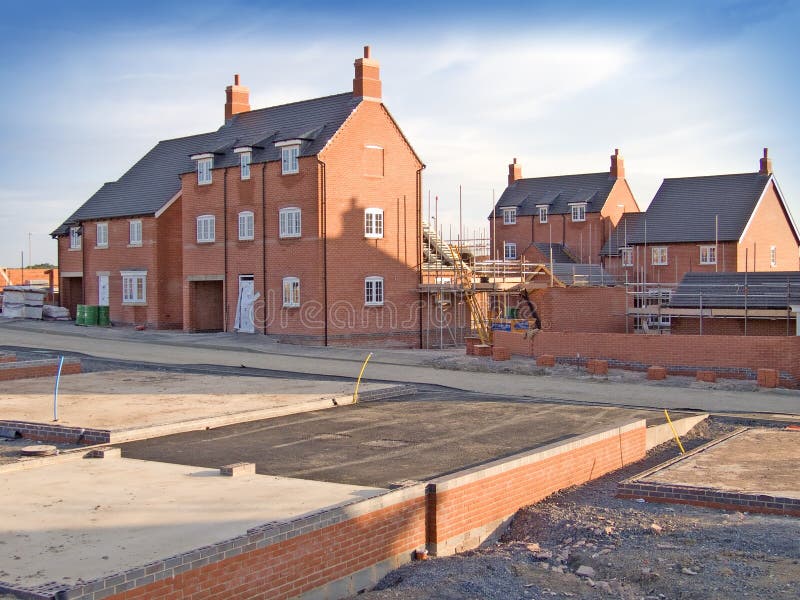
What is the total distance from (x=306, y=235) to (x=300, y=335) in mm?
3932

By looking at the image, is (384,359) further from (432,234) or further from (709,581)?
(709,581)

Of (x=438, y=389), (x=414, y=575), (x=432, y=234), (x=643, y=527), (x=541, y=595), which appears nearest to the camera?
(x=541, y=595)

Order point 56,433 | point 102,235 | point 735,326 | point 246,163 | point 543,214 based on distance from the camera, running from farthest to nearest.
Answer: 1. point 543,214
2. point 102,235
3. point 246,163
4. point 735,326
5. point 56,433

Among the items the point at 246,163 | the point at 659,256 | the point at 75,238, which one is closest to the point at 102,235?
the point at 75,238

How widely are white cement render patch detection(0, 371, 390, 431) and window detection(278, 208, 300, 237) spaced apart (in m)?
12.0

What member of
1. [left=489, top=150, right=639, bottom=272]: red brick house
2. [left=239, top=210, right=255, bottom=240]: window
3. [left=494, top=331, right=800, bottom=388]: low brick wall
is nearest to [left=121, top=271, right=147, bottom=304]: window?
[left=239, top=210, right=255, bottom=240]: window

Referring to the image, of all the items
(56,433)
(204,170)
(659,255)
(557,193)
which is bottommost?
(56,433)

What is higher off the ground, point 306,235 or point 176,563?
point 306,235

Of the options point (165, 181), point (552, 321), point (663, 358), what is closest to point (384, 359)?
point (552, 321)

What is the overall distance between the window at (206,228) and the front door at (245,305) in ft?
8.00

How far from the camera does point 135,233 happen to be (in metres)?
40.9

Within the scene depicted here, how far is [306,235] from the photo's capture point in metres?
34.0

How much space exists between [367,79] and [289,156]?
14.7 ft

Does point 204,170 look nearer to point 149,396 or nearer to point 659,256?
point 149,396
